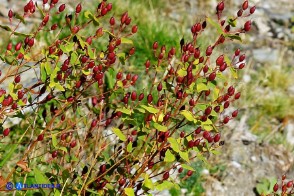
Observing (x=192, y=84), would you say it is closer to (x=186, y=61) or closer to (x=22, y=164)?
(x=186, y=61)

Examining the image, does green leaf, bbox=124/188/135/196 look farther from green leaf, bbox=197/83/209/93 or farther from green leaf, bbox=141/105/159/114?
green leaf, bbox=197/83/209/93

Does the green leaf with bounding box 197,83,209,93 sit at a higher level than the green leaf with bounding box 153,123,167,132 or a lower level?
higher

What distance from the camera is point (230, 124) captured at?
520cm

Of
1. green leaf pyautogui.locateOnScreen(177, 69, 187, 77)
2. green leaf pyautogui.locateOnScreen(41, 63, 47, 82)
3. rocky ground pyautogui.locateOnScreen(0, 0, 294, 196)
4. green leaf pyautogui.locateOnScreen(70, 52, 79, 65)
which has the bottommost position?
rocky ground pyautogui.locateOnScreen(0, 0, 294, 196)

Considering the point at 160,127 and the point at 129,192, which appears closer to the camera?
the point at 160,127

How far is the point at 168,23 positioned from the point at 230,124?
6.00 ft

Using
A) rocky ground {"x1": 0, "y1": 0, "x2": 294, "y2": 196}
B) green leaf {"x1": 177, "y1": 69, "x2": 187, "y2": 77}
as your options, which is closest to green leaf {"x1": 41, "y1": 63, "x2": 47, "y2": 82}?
green leaf {"x1": 177, "y1": 69, "x2": 187, "y2": 77}

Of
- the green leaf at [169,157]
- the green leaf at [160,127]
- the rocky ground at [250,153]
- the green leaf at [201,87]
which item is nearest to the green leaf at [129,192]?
the green leaf at [169,157]

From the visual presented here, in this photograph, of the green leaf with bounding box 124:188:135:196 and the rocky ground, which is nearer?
the green leaf with bounding box 124:188:135:196

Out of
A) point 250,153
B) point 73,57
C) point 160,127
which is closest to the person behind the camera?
point 160,127

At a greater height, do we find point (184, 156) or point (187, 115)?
point (187, 115)

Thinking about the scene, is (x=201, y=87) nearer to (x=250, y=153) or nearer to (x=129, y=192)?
(x=129, y=192)

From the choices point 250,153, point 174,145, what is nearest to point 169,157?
point 174,145

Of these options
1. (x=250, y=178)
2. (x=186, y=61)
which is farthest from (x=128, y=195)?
(x=250, y=178)
